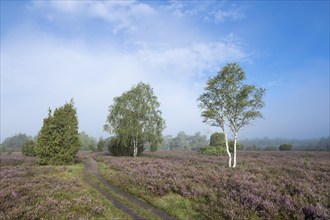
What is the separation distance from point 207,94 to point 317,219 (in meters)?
18.4

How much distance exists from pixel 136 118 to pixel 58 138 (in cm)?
1648

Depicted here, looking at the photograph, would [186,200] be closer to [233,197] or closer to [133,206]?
[233,197]

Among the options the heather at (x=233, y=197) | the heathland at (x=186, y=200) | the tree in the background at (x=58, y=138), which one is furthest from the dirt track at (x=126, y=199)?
the tree in the background at (x=58, y=138)

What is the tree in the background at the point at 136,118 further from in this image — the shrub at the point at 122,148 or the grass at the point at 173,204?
the grass at the point at 173,204

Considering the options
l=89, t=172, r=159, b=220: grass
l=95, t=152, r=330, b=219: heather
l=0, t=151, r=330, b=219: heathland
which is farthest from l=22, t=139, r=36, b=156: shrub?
l=89, t=172, r=159, b=220: grass

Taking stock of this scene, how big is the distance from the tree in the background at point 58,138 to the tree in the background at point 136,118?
1225cm

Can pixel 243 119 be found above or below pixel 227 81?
below

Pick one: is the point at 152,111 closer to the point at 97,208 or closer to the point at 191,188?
the point at 191,188

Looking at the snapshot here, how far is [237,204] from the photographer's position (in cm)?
1080

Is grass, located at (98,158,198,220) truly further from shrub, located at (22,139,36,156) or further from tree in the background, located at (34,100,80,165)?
shrub, located at (22,139,36,156)

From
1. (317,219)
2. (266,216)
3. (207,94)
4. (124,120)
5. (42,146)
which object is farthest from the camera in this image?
(124,120)

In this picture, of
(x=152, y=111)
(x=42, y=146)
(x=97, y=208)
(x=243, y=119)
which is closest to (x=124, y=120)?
(x=152, y=111)

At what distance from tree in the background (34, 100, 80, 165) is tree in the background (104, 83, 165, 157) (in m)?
12.3

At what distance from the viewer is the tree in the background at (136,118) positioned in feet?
138
